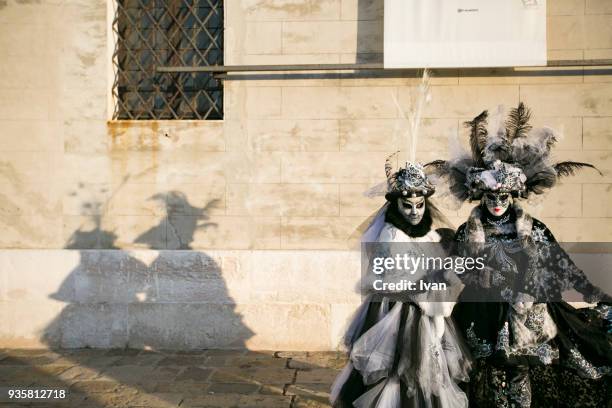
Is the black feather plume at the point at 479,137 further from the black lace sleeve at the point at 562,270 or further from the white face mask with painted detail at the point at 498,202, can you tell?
the black lace sleeve at the point at 562,270

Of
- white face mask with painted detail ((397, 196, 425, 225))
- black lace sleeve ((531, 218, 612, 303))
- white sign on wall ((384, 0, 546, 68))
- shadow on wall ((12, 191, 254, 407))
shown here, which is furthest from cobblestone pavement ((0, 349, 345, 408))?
white sign on wall ((384, 0, 546, 68))

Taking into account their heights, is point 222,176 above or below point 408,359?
above

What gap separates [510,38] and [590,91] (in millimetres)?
1135

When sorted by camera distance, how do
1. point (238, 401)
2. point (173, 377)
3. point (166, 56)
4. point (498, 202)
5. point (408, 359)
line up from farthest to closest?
point (166, 56), point (173, 377), point (238, 401), point (498, 202), point (408, 359)

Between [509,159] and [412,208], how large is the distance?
94cm

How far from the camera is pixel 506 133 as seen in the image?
14.4 ft

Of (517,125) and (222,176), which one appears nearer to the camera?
(517,125)

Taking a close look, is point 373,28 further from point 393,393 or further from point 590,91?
point 393,393

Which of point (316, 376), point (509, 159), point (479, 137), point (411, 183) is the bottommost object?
point (316, 376)

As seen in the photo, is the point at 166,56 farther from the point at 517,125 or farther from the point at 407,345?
the point at 407,345

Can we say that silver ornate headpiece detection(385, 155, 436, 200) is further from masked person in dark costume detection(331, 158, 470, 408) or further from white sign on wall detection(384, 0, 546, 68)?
white sign on wall detection(384, 0, 546, 68)

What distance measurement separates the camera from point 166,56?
23.2ft

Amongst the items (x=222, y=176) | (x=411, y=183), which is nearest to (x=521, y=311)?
(x=411, y=183)

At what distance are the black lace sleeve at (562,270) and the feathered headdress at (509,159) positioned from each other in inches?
16.8
